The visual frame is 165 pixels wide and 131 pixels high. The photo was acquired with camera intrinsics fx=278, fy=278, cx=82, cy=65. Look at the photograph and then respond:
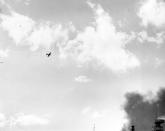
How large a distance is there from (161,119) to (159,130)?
2.57 metres

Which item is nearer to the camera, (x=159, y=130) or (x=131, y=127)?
(x=159, y=130)

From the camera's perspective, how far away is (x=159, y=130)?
53938 millimetres

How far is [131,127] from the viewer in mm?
57906

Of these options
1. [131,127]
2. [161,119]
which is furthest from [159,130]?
[131,127]

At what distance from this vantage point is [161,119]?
182 ft

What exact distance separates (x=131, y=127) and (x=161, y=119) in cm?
643

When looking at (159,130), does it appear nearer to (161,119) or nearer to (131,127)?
(161,119)

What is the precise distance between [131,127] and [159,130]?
6190 mm
